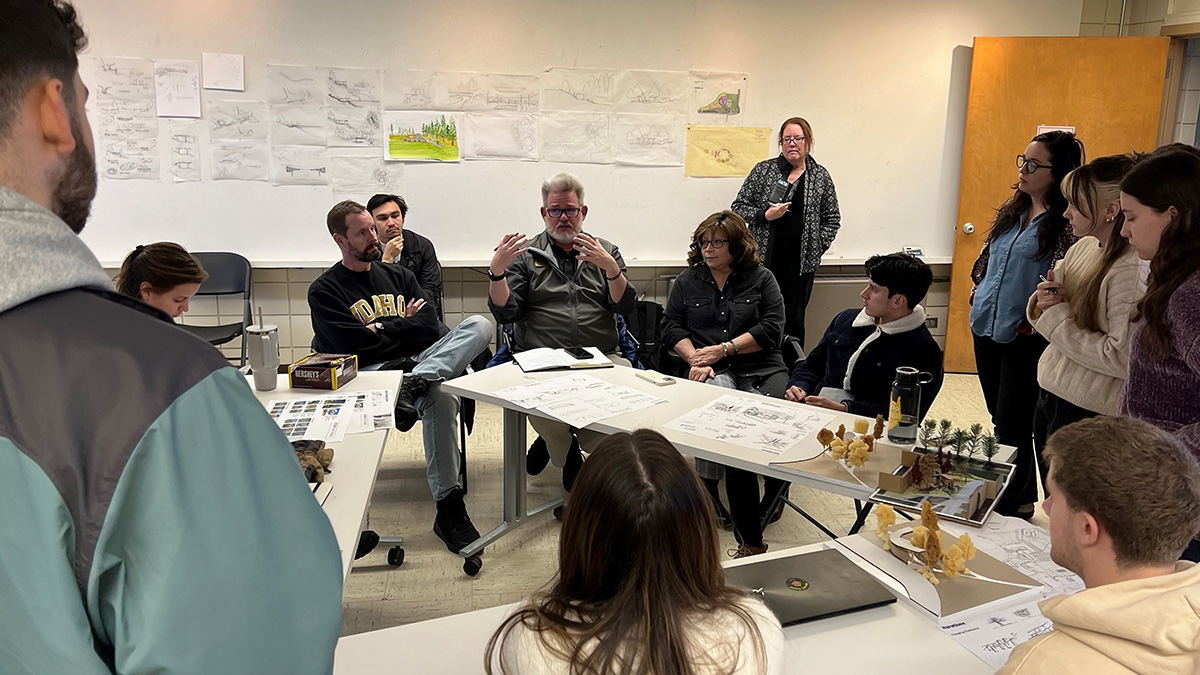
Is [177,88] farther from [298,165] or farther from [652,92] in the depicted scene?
[652,92]

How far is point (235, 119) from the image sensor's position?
4594mm

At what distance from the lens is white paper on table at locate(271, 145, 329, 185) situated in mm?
4676

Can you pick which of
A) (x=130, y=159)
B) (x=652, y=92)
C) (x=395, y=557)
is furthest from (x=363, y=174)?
(x=395, y=557)

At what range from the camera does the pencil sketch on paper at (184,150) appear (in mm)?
4555

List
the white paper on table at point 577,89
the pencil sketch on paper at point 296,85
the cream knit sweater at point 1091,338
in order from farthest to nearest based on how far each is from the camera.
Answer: the white paper on table at point 577,89, the pencil sketch on paper at point 296,85, the cream knit sweater at point 1091,338

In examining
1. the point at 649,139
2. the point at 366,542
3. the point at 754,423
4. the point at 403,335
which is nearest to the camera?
the point at 754,423

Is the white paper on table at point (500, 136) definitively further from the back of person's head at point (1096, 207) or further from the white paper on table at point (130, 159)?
the back of person's head at point (1096, 207)

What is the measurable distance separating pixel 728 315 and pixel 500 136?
211cm

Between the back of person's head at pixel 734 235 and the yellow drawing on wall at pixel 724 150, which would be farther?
the yellow drawing on wall at pixel 724 150

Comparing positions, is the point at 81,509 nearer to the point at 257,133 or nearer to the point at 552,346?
the point at 552,346

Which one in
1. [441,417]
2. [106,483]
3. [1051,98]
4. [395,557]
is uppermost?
[1051,98]

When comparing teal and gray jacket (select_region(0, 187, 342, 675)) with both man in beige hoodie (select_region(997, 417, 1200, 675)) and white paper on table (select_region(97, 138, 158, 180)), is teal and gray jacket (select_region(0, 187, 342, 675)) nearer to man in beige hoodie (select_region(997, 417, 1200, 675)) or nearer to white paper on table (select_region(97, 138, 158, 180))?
man in beige hoodie (select_region(997, 417, 1200, 675))

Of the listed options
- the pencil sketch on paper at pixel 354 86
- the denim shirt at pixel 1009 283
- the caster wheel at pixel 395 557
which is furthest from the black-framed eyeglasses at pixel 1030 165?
the pencil sketch on paper at pixel 354 86

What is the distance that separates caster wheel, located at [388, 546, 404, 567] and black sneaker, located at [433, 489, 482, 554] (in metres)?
0.19
